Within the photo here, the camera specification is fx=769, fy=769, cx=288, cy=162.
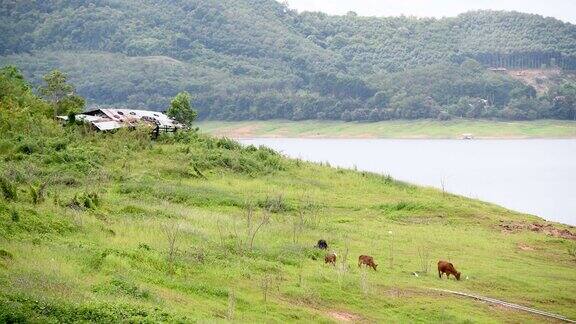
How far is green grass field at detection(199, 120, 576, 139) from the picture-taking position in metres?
112

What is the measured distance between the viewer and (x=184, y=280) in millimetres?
17141

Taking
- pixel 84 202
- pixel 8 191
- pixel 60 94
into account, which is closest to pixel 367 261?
pixel 84 202

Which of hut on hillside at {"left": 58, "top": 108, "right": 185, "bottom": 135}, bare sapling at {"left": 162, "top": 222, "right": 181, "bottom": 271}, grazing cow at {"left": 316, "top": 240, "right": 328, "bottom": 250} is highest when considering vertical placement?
hut on hillside at {"left": 58, "top": 108, "right": 185, "bottom": 135}

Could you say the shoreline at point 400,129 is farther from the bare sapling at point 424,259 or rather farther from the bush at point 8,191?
the bush at point 8,191

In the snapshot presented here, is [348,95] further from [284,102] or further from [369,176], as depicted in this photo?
[369,176]

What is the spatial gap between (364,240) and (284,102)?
327 feet

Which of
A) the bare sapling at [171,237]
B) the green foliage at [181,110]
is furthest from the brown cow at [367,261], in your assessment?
the green foliage at [181,110]

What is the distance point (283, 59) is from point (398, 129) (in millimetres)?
62143

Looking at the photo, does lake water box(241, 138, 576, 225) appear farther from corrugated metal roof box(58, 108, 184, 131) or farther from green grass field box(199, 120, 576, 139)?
corrugated metal roof box(58, 108, 184, 131)

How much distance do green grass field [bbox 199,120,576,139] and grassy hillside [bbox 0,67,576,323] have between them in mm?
72220

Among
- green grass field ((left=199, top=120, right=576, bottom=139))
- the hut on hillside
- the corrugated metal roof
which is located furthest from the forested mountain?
the hut on hillside

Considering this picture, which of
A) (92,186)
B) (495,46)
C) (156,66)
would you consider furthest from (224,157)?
(495,46)

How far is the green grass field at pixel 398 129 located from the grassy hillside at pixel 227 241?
237ft

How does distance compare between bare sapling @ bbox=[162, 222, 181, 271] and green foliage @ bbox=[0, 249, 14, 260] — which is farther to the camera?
bare sapling @ bbox=[162, 222, 181, 271]
